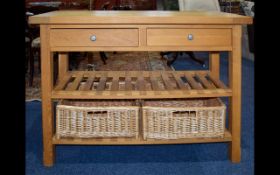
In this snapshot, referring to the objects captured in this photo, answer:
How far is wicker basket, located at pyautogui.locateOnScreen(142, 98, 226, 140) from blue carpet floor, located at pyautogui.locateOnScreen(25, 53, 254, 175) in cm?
13

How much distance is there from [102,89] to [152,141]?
1.23ft

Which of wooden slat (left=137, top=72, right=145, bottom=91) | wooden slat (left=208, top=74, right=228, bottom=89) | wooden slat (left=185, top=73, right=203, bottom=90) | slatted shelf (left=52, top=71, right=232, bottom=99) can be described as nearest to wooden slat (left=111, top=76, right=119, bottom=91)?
slatted shelf (left=52, top=71, right=232, bottom=99)

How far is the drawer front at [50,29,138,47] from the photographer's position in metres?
1.74

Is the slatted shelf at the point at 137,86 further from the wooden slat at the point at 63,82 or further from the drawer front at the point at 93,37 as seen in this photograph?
the drawer front at the point at 93,37

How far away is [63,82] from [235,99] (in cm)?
94

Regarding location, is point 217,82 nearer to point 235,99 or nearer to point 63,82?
point 235,99

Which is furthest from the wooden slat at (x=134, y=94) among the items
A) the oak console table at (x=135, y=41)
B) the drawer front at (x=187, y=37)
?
the drawer front at (x=187, y=37)

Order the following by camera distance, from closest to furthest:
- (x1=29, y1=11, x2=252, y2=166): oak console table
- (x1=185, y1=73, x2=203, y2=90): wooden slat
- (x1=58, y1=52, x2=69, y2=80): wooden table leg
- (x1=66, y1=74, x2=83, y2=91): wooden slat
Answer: (x1=29, y1=11, x2=252, y2=166): oak console table < (x1=66, y1=74, x2=83, y2=91): wooden slat < (x1=185, y1=73, x2=203, y2=90): wooden slat < (x1=58, y1=52, x2=69, y2=80): wooden table leg

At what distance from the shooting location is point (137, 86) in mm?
2014

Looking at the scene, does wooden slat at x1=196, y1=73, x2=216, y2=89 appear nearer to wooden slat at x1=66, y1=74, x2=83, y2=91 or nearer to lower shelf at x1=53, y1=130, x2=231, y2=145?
lower shelf at x1=53, y1=130, x2=231, y2=145

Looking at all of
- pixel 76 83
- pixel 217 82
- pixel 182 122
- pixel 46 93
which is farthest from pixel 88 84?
pixel 217 82

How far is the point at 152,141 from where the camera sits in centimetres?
184

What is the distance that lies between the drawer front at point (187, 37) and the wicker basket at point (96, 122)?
0.36m
